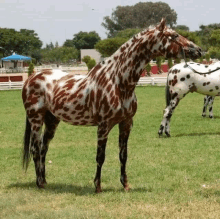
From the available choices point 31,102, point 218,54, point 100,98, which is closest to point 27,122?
point 31,102

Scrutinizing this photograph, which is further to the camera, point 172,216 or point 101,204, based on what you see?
point 101,204

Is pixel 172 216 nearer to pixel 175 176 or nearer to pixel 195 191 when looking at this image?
pixel 195 191

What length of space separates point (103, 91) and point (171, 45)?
43.1 inches

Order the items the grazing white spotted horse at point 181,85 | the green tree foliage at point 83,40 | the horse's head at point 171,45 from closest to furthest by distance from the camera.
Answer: the horse's head at point 171,45, the grazing white spotted horse at point 181,85, the green tree foliage at point 83,40

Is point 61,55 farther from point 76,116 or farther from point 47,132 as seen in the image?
point 76,116

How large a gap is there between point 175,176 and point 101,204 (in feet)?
6.28

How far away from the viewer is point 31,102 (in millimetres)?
6207

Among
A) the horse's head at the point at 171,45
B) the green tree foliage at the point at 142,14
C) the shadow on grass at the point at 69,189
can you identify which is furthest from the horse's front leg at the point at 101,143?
the green tree foliage at the point at 142,14

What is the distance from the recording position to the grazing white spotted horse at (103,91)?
5504 mm

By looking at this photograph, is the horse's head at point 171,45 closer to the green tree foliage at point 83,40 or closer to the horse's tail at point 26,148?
the horse's tail at point 26,148

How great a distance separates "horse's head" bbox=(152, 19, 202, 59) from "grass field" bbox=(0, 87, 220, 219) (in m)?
1.96

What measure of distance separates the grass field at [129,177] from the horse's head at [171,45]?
196 cm

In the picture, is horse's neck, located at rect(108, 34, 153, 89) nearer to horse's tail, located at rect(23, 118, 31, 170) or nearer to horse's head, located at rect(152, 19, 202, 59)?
horse's head, located at rect(152, 19, 202, 59)

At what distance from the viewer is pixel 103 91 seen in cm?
557
